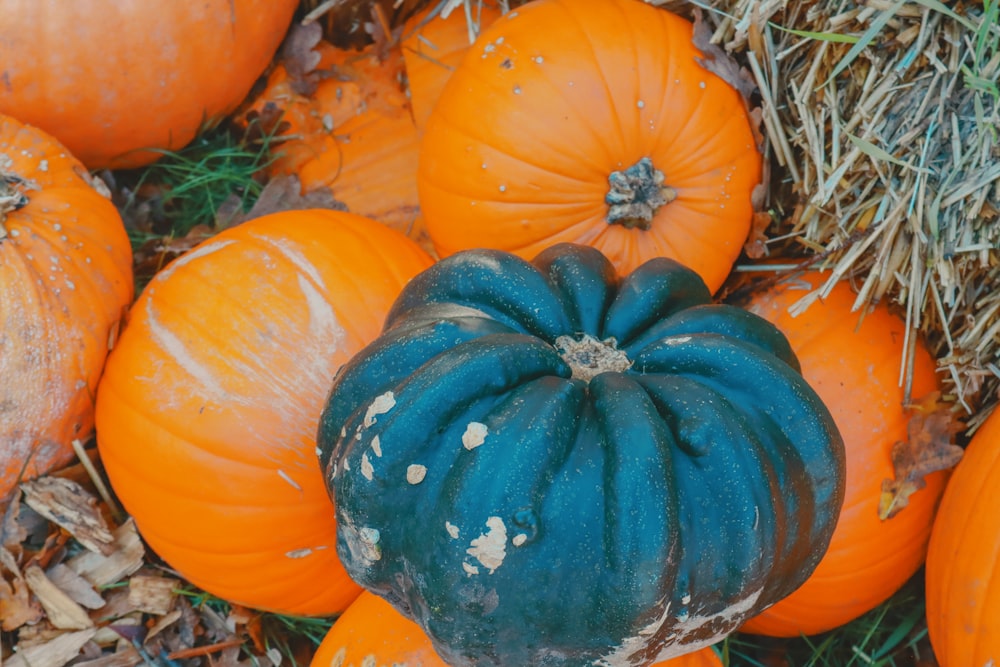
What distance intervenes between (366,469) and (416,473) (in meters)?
0.10

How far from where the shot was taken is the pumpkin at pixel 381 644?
200 centimetres

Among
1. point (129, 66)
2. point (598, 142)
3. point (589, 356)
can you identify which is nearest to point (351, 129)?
point (129, 66)

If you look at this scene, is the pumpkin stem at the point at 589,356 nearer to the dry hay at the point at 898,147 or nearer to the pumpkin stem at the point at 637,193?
the pumpkin stem at the point at 637,193

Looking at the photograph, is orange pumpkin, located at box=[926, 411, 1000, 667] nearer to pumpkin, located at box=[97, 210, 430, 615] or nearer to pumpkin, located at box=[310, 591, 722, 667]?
pumpkin, located at box=[310, 591, 722, 667]

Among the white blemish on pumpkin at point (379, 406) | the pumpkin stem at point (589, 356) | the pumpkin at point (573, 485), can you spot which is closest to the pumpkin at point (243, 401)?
the pumpkin at point (573, 485)

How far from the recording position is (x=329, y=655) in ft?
6.92

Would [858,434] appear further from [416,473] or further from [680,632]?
[416,473]

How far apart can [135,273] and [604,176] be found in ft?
5.01

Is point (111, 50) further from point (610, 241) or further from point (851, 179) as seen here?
point (851, 179)

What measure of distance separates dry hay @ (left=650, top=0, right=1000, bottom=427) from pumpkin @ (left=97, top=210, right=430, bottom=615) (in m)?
1.09

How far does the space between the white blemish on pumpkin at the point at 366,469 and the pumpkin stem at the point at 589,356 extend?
1.42 ft

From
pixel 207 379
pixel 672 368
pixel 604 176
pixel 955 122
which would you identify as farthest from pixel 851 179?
pixel 207 379

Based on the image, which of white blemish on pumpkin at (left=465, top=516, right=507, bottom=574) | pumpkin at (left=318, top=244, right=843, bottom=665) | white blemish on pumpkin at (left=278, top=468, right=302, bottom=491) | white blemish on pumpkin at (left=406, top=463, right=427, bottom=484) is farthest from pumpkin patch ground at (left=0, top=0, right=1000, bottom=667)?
white blemish on pumpkin at (left=465, top=516, right=507, bottom=574)

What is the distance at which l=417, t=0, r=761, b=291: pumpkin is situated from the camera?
237 centimetres
